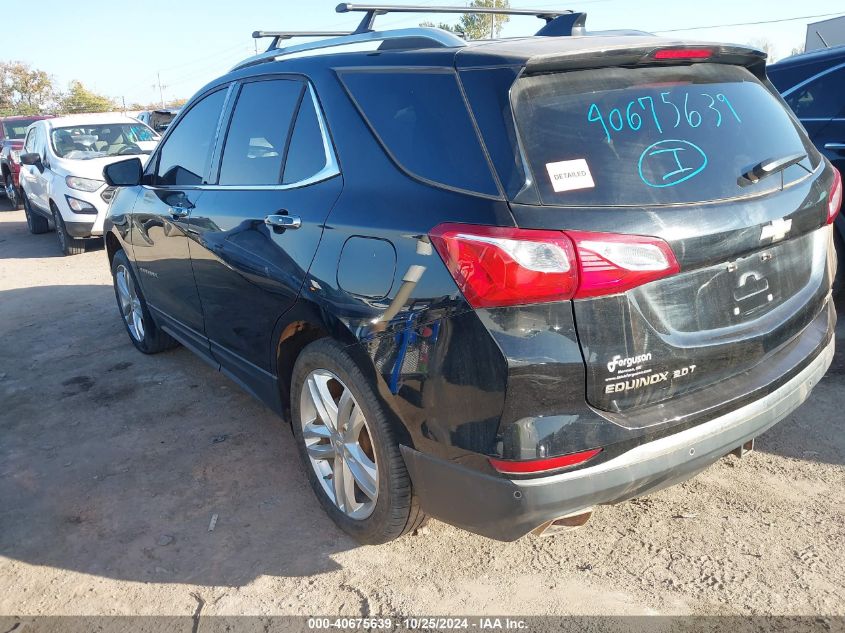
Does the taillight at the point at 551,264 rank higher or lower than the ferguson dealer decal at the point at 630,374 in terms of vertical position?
higher

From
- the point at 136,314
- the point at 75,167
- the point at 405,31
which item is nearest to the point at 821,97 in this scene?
the point at 405,31

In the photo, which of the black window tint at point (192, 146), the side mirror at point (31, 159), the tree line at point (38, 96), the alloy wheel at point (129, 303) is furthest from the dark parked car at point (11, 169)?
the tree line at point (38, 96)

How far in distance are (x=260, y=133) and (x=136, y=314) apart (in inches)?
99.8

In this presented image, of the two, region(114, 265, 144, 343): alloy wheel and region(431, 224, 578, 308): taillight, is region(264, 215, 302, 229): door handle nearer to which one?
region(431, 224, 578, 308): taillight

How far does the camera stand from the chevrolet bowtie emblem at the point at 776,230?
88.0 inches

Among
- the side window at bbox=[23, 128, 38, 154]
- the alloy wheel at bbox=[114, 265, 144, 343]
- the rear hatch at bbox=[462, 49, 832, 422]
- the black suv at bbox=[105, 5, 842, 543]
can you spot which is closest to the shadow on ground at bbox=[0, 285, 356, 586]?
the alloy wheel at bbox=[114, 265, 144, 343]

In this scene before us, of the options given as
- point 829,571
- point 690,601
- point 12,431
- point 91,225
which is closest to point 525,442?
point 690,601

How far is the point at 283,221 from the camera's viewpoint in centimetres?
278

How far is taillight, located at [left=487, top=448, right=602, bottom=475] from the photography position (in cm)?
198

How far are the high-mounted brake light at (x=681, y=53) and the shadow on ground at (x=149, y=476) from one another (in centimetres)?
215

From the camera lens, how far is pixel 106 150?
395 inches

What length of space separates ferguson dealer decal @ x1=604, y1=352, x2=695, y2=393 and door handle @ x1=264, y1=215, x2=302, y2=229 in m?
1.34

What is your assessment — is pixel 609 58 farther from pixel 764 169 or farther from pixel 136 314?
pixel 136 314

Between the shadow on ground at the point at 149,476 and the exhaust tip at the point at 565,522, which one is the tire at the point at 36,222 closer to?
the shadow on ground at the point at 149,476
